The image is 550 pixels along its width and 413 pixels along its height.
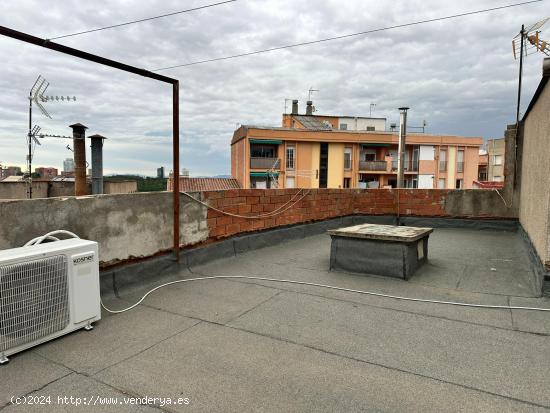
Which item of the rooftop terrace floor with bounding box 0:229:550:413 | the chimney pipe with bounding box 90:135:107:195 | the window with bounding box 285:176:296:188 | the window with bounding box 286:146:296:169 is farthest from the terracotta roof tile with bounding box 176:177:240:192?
the rooftop terrace floor with bounding box 0:229:550:413

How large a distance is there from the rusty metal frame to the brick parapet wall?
60.8 inches

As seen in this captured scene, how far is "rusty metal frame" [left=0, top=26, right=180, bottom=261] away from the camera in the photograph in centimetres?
311

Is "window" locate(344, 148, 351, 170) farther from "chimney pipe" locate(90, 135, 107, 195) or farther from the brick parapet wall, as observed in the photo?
the brick parapet wall

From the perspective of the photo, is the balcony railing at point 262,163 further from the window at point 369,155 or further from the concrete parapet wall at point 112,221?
the concrete parapet wall at point 112,221

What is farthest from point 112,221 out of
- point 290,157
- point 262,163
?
point 290,157

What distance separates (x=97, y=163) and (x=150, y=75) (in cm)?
1526

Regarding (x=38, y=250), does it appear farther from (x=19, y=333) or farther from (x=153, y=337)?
(x=153, y=337)

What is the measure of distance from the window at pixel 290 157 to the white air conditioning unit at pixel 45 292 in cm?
3504

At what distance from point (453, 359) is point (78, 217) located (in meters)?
3.57

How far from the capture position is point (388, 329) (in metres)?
3.29

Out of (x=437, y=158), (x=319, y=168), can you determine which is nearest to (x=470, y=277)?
(x=319, y=168)

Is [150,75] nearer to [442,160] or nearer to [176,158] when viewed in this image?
[176,158]

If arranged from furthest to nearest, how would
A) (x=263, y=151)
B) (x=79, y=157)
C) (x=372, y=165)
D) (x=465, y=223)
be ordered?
1. (x=372, y=165)
2. (x=263, y=151)
3. (x=79, y=157)
4. (x=465, y=223)

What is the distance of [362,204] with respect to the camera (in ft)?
33.6
